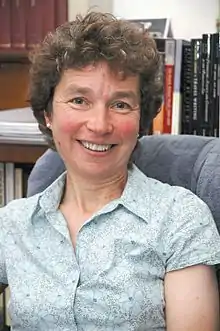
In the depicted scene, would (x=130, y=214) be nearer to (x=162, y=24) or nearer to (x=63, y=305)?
(x=63, y=305)

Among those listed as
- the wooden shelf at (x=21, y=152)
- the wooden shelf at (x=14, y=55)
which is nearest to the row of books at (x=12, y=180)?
the wooden shelf at (x=21, y=152)

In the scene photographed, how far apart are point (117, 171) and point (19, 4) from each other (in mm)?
959

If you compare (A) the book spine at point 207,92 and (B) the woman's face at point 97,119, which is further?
(A) the book spine at point 207,92

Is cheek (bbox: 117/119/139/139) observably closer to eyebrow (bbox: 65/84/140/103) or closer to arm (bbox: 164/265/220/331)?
eyebrow (bbox: 65/84/140/103)

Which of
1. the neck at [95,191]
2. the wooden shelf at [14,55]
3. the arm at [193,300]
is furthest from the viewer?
the wooden shelf at [14,55]

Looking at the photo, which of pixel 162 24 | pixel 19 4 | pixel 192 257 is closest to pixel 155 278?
pixel 192 257

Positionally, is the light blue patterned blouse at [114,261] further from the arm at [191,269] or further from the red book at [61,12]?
the red book at [61,12]

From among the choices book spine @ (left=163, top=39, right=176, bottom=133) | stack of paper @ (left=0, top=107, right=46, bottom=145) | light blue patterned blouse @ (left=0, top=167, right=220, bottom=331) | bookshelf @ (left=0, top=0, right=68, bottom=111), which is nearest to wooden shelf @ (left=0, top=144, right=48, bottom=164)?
stack of paper @ (left=0, top=107, right=46, bottom=145)

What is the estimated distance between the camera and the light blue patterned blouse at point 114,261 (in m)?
1.11

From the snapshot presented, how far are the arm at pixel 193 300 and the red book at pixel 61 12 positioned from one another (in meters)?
1.05

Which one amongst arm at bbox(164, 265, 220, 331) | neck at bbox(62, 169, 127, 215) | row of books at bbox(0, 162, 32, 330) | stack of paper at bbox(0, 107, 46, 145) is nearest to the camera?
arm at bbox(164, 265, 220, 331)

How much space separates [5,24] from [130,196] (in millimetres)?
999

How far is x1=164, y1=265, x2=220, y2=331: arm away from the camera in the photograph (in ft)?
3.52

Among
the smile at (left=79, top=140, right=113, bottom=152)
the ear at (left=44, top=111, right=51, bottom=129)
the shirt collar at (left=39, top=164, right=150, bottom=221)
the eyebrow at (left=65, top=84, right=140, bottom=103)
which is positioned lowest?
the shirt collar at (left=39, top=164, right=150, bottom=221)
